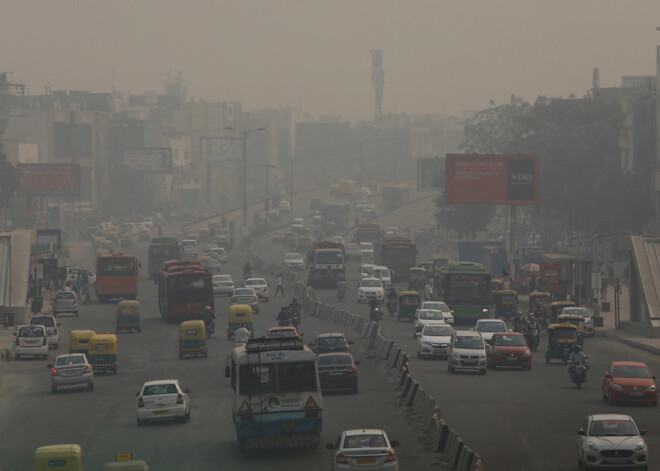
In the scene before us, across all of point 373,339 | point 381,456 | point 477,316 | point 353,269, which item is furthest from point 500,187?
point 381,456

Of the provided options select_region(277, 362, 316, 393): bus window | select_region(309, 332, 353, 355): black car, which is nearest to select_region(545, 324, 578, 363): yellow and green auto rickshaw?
select_region(309, 332, 353, 355): black car

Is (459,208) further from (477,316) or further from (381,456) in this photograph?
(381,456)

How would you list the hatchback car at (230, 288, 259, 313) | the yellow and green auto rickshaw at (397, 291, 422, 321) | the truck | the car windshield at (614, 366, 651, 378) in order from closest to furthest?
the car windshield at (614, 366, 651, 378), the yellow and green auto rickshaw at (397, 291, 422, 321), the hatchback car at (230, 288, 259, 313), the truck

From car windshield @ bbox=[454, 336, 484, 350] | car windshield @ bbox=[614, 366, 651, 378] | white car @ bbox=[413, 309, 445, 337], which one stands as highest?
car windshield @ bbox=[614, 366, 651, 378]

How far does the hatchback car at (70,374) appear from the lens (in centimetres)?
4325

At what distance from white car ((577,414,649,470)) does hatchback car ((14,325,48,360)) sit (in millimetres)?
32901

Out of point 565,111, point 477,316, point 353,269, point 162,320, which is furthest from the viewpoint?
point 565,111

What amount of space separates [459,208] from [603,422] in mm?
121634

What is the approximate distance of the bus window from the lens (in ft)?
94.8

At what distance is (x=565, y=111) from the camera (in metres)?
145

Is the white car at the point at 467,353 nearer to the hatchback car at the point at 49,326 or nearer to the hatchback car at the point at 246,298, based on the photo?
the hatchback car at the point at 49,326

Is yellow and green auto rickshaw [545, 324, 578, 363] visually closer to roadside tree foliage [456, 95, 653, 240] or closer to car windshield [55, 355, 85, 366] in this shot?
car windshield [55, 355, 85, 366]

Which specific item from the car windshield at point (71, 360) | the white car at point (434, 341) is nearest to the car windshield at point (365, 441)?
the car windshield at point (71, 360)

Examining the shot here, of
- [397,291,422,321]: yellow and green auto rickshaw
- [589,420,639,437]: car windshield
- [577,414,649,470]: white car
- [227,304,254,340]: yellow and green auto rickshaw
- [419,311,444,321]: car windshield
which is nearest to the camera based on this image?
[577,414,649,470]: white car
